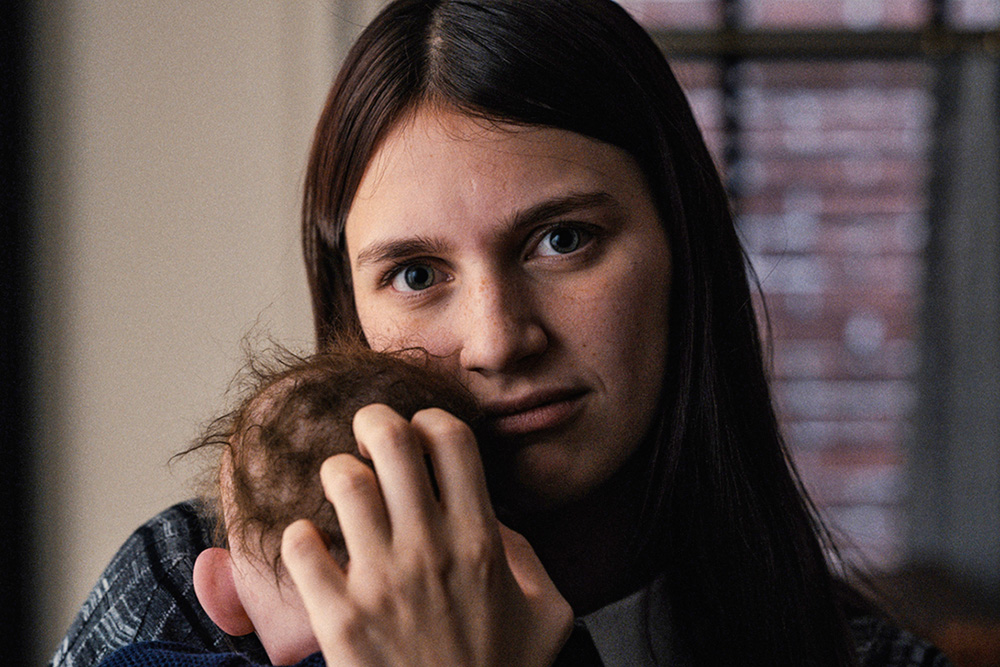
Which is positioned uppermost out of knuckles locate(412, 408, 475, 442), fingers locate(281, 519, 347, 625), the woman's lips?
knuckles locate(412, 408, 475, 442)

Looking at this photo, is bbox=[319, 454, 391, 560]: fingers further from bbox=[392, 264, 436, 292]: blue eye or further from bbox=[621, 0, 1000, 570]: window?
bbox=[621, 0, 1000, 570]: window

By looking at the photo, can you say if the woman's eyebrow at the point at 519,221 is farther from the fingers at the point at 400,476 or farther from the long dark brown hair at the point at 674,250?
the fingers at the point at 400,476

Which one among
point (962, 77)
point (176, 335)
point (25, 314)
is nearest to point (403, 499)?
point (176, 335)

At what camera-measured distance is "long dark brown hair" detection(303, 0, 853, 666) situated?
850mm

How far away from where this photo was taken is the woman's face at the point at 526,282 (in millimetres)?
780

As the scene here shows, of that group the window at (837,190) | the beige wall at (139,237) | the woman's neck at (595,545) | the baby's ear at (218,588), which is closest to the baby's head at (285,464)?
the baby's ear at (218,588)

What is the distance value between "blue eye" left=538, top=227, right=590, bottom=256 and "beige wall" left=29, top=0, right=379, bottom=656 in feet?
4.94

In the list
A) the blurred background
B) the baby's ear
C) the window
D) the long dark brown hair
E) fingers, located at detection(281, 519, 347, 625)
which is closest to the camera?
fingers, located at detection(281, 519, 347, 625)

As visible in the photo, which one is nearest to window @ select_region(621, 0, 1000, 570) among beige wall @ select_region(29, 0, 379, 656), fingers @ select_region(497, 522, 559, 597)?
beige wall @ select_region(29, 0, 379, 656)

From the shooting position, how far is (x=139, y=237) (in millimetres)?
2207

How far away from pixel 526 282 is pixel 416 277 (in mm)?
112

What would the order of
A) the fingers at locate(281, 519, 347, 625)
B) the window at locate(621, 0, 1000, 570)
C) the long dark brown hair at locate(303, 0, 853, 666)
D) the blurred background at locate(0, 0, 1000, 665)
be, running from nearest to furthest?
1. the fingers at locate(281, 519, 347, 625)
2. the long dark brown hair at locate(303, 0, 853, 666)
3. the blurred background at locate(0, 0, 1000, 665)
4. the window at locate(621, 0, 1000, 570)

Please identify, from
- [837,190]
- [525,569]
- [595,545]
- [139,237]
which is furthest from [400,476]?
[837,190]

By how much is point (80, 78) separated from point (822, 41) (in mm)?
2406
